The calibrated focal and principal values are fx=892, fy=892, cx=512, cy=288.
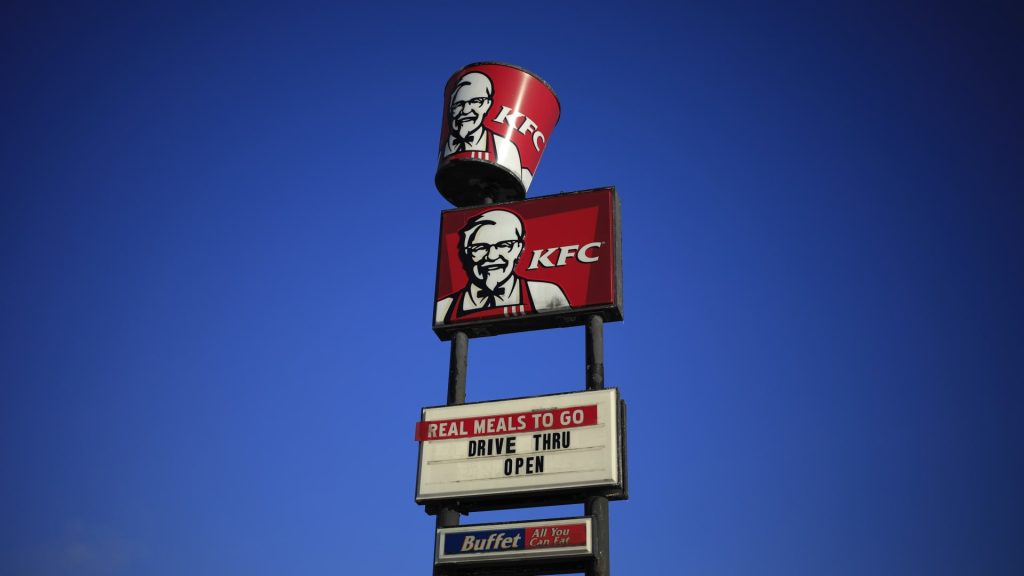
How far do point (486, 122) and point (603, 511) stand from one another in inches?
314

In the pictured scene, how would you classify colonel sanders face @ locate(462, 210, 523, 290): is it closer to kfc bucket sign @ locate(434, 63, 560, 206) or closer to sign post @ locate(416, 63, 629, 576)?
sign post @ locate(416, 63, 629, 576)

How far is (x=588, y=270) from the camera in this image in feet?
51.1

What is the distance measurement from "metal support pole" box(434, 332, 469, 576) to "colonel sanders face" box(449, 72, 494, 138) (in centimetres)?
423

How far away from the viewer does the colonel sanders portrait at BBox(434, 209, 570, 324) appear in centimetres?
1563

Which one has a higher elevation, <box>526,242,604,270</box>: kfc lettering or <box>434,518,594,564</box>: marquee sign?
<box>526,242,604,270</box>: kfc lettering

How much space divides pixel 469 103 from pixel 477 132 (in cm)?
81

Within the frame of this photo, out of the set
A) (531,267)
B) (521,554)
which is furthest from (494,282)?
(521,554)

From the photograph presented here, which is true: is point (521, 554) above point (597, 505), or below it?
below

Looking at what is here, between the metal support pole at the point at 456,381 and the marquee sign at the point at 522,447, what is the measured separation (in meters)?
0.30

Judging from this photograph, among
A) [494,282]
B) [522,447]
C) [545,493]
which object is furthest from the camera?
[494,282]

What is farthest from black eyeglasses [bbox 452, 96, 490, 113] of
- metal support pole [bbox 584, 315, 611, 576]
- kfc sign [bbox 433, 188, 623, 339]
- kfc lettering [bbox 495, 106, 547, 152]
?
metal support pole [bbox 584, 315, 611, 576]

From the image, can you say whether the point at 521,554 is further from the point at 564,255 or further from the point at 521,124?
the point at 521,124

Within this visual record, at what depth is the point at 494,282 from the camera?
1614 centimetres

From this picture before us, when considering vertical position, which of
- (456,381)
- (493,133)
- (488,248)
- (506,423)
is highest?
(493,133)
